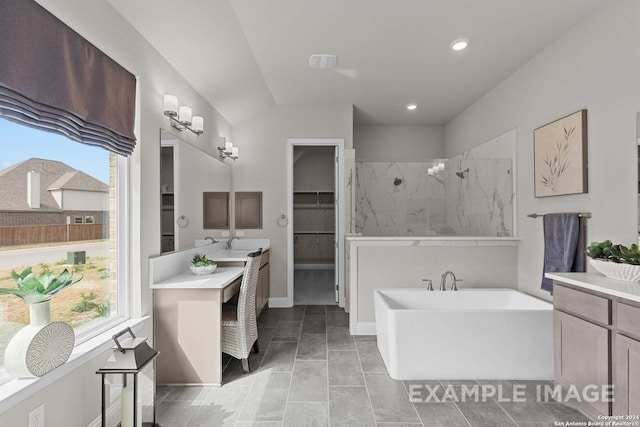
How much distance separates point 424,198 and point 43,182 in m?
3.47

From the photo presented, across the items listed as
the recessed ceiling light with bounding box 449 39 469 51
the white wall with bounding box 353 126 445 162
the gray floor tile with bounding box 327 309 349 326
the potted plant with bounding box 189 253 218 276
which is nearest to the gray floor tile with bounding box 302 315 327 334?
the gray floor tile with bounding box 327 309 349 326

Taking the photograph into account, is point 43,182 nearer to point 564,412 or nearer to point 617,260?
point 617,260

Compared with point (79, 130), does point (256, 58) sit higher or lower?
higher

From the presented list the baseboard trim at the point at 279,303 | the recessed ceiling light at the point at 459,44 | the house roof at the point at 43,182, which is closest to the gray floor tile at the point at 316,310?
the baseboard trim at the point at 279,303

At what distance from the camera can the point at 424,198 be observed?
3805 mm

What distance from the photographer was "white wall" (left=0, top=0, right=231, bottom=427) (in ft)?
5.12

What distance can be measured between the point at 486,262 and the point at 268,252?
2.74m

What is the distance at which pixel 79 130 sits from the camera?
1689 millimetres

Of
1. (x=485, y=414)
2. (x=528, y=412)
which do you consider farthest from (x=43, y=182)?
(x=528, y=412)

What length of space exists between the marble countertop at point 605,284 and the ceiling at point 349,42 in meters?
1.93

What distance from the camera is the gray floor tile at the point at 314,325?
11.5 ft

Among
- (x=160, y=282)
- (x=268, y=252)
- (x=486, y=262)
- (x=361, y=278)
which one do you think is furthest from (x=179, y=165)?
(x=486, y=262)

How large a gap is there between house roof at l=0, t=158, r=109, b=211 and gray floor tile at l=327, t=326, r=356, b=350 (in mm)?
2444

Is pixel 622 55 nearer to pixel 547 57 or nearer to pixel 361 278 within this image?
pixel 547 57
